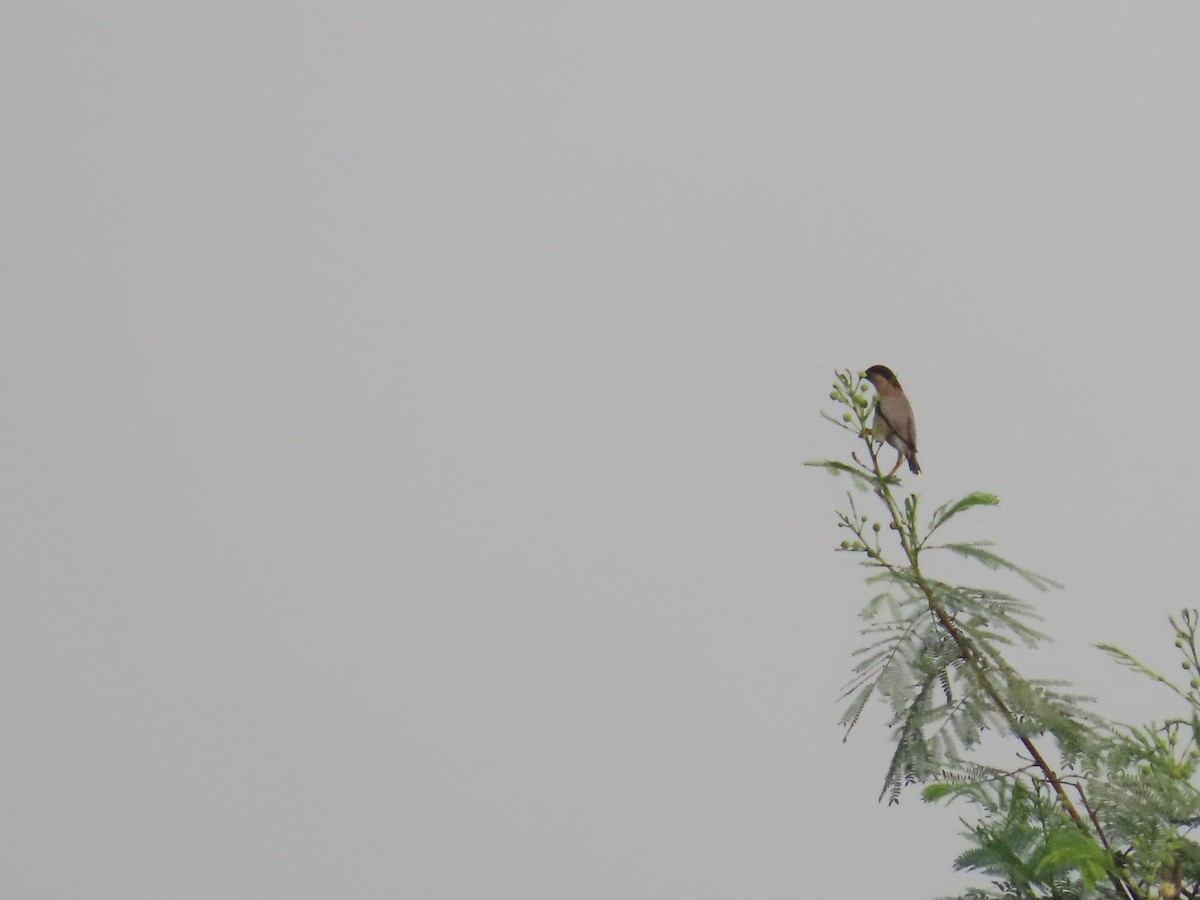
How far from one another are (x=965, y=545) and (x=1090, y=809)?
0.88 m

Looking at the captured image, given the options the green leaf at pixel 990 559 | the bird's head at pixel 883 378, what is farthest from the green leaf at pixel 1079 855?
the bird's head at pixel 883 378

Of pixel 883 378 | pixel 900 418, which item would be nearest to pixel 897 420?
pixel 900 418

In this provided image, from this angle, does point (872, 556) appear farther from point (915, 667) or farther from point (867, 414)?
point (867, 414)

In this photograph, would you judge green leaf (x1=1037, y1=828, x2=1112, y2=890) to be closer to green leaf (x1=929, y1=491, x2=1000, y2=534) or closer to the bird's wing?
green leaf (x1=929, y1=491, x2=1000, y2=534)

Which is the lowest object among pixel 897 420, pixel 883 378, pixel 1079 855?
pixel 1079 855

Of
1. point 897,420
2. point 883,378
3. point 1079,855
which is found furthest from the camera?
point 883,378

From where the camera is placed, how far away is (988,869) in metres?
3.32

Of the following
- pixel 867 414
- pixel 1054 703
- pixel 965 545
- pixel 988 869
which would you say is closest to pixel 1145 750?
pixel 1054 703

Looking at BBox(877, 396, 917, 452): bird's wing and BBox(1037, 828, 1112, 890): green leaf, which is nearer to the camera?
BBox(1037, 828, 1112, 890): green leaf

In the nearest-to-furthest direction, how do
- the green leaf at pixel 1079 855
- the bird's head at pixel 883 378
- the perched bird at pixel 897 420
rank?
1. the green leaf at pixel 1079 855
2. the perched bird at pixel 897 420
3. the bird's head at pixel 883 378

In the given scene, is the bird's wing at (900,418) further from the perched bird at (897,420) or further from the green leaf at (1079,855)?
the green leaf at (1079,855)

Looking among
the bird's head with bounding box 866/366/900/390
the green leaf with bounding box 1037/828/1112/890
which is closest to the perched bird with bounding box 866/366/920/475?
the bird's head with bounding box 866/366/900/390

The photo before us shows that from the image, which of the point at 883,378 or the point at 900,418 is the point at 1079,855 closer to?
the point at 900,418

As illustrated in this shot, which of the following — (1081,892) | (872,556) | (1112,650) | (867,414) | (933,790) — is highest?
(867,414)
